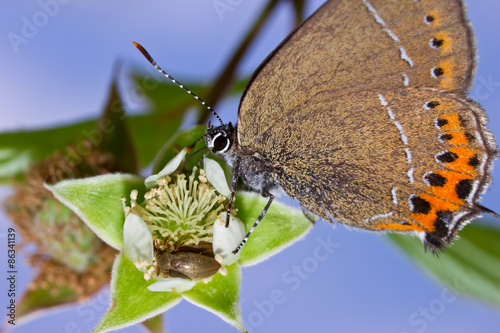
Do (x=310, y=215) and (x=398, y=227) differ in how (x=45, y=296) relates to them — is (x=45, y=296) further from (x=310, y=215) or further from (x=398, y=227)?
(x=398, y=227)

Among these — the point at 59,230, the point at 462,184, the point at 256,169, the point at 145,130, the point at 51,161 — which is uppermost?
the point at 462,184

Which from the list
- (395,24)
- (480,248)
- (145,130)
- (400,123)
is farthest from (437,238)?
(145,130)

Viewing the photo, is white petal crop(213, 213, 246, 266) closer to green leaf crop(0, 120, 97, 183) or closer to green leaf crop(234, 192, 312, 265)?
green leaf crop(234, 192, 312, 265)

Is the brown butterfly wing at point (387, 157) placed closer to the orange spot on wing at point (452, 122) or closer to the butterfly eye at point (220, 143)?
the orange spot on wing at point (452, 122)

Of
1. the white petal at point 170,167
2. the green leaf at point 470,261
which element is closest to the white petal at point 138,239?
the white petal at point 170,167

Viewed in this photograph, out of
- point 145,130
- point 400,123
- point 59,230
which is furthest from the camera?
point 145,130

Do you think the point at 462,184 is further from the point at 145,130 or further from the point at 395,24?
the point at 145,130
